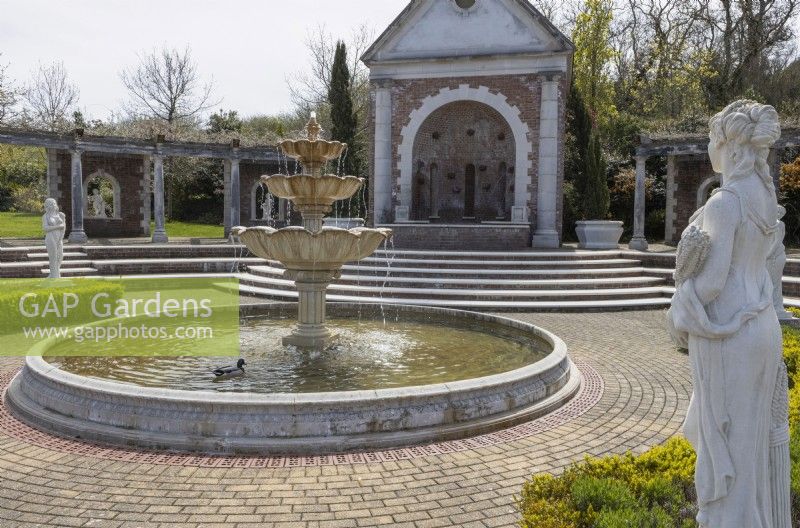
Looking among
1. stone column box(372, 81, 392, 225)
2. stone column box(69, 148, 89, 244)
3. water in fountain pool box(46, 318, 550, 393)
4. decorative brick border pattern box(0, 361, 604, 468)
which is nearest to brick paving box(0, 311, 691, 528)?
decorative brick border pattern box(0, 361, 604, 468)

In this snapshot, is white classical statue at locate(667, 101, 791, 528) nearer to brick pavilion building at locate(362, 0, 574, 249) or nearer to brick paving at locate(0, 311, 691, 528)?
brick paving at locate(0, 311, 691, 528)

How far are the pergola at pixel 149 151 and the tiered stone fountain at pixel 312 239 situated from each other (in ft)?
60.6

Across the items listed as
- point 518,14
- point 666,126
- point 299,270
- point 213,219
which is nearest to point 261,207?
point 213,219

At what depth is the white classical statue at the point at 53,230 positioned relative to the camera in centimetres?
1504

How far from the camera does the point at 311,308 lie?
377 inches

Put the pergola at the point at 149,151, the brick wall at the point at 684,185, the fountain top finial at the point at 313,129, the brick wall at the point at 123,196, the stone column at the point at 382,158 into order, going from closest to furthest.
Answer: the fountain top finial at the point at 313,129
the stone column at the point at 382,158
the pergola at the point at 149,151
the brick wall at the point at 684,185
the brick wall at the point at 123,196

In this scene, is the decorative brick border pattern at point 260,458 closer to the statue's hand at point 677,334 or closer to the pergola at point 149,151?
the statue's hand at point 677,334

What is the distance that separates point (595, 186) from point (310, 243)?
769 inches

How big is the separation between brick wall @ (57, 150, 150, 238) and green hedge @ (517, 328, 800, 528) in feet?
100

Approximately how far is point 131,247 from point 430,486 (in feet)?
63.6

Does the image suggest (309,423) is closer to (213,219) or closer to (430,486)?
(430,486)

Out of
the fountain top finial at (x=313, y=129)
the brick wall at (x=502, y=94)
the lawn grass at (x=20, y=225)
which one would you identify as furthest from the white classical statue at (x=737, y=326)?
the lawn grass at (x=20, y=225)

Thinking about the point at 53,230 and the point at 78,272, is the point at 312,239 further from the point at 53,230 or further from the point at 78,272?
the point at 78,272

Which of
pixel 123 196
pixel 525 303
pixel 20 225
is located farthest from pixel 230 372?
pixel 20 225
